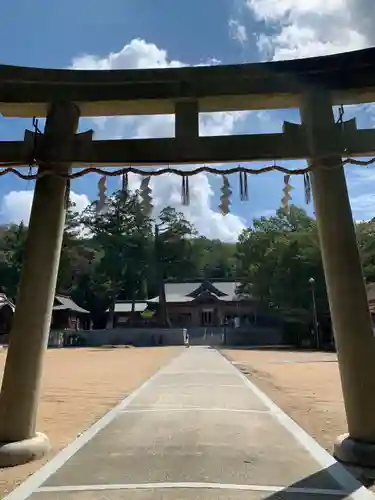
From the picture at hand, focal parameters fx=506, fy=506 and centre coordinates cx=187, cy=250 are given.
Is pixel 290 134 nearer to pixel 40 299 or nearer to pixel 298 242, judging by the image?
pixel 40 299

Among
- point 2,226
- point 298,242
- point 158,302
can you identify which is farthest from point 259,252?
point 2,226

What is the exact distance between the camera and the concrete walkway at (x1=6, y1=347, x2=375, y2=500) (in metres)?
4.70

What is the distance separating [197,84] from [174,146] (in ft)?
2.89

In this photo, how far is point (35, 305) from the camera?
6078 mm

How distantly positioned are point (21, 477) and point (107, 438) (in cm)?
215

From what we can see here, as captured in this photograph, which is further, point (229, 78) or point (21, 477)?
point (229, 78)

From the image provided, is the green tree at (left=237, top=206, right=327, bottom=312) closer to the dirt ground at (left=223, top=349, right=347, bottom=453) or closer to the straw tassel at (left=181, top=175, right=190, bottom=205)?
the dirt ground at (left=223, top=349, right=347, bottom=453)

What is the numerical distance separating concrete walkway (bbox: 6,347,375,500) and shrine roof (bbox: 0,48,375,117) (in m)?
4.39

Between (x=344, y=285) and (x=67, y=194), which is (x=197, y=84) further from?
(x=344, y=285)

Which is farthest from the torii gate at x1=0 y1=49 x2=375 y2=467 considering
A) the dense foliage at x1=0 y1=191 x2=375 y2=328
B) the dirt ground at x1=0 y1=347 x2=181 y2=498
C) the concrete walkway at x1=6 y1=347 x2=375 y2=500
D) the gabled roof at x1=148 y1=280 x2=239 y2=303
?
the gabled roof at x1=148 y1=280 x2=239 y2=303

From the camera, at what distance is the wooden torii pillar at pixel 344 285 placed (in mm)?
5543

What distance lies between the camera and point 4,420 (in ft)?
19.0

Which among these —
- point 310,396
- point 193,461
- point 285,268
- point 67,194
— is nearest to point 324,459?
point 193,461

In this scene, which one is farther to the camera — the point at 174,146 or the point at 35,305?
the point at 174,146
